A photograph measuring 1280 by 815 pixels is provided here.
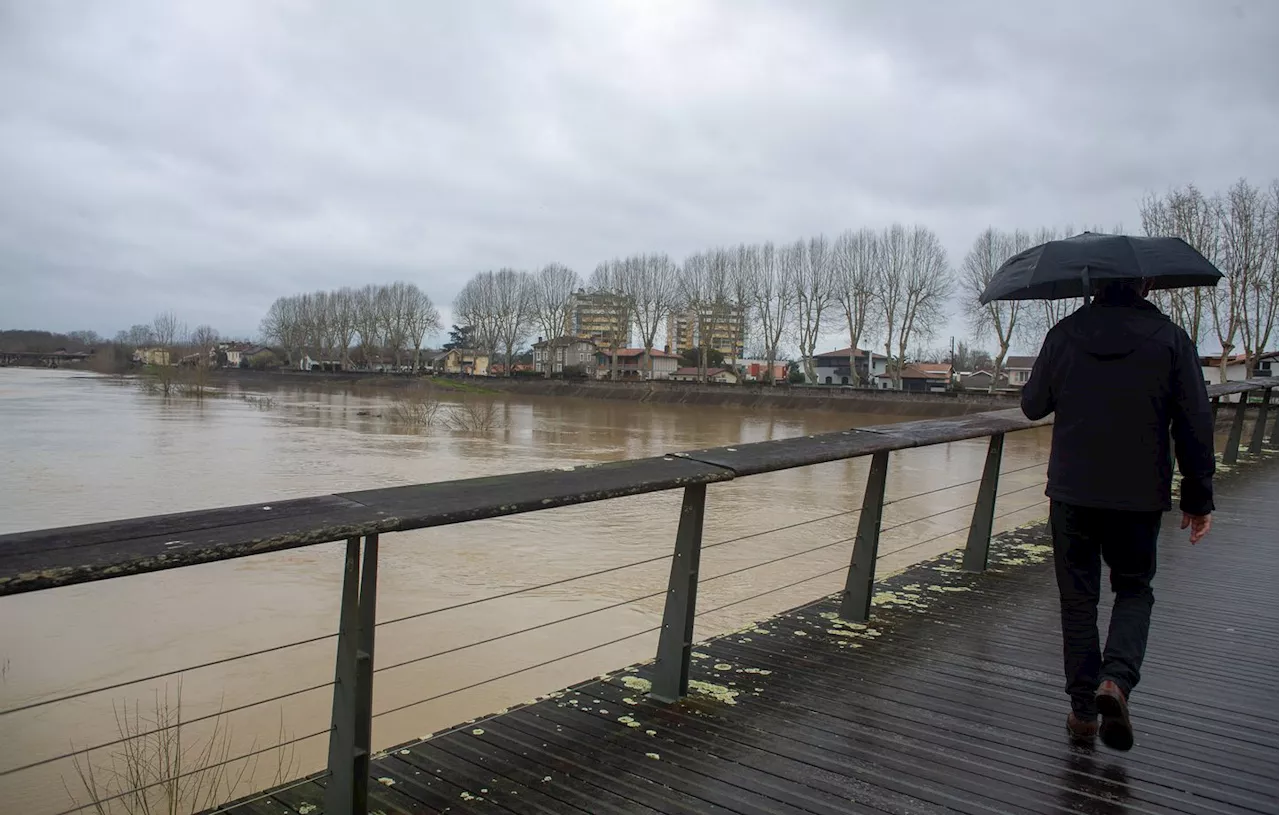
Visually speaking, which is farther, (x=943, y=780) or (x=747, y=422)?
(x=747, y=422)

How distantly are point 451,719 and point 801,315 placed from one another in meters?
61.0

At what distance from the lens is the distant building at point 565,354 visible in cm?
8575

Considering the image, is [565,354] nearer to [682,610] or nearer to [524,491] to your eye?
[682,610]

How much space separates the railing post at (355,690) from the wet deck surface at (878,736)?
0.14 metres

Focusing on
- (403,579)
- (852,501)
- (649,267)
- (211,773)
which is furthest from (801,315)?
(211,773)

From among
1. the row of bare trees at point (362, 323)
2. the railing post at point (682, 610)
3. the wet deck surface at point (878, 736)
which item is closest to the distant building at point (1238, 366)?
the wet deck surface at point (878, 736)

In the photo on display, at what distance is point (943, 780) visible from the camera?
2602 millimetres

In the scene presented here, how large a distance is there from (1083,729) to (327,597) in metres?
7.98

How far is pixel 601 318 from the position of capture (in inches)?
3460

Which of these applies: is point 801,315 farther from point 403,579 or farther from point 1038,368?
point 1038,368

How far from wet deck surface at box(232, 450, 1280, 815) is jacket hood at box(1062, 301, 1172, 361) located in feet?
4.33

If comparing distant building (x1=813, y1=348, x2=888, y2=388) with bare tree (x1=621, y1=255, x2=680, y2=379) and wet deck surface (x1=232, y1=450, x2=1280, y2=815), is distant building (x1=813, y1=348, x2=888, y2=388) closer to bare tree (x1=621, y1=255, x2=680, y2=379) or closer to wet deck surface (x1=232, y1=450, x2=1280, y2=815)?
bare tree (x1=621, y1=255, x2=680, y2=379)

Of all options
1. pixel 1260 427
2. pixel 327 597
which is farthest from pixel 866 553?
pixel 1260 427

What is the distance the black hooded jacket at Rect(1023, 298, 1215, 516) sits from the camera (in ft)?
9.36
